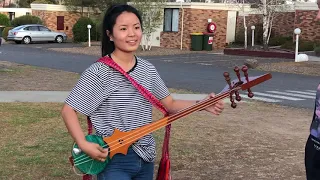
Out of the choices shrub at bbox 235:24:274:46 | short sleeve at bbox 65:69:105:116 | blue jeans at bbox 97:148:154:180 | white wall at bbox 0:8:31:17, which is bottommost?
shrub at bbox 235:24:274:46

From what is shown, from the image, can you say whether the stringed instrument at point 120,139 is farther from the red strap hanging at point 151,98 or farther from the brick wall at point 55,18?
the brick wall at point 55,18

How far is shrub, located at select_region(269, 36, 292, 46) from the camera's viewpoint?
34.5 meters

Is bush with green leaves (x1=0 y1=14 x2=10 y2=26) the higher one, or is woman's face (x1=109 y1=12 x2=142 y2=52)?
woman's face (x1=109 y1=12 x2=142 y2=52)

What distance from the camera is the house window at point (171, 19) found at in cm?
3359

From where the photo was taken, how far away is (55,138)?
7316 millimetres

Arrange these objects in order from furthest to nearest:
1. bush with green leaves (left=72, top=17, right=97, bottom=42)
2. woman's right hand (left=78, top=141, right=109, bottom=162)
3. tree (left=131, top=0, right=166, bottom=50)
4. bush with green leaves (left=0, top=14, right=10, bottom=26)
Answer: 1. bush with green leaves (left=0, top=14, right=10, bottom=26)
2. bush with green leaves (left=72, top=17, right=97, bottom=42)
3. tree (left=131, top=0, right=166, bottom=50)
4. woman's right hand (left=78, top=141, right=109, bottom=162)

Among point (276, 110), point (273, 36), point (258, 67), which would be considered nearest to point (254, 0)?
point (273, 36)

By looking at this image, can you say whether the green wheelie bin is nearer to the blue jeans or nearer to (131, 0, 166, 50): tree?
(131, 0, 166, 50): tree

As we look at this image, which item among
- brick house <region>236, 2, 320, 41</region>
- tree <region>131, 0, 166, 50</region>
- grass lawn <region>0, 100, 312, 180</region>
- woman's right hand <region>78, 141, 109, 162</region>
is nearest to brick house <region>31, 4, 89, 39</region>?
tree <region>131, 0, 166, 50</region>

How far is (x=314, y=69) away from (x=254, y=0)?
14162 millimetres

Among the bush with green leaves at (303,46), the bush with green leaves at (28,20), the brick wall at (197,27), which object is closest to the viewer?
the bush with green leaves at (303,46)

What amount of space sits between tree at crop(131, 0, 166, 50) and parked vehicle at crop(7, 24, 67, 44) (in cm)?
1012

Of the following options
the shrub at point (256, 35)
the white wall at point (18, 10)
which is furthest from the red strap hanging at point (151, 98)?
the white wall at point (18, 10)

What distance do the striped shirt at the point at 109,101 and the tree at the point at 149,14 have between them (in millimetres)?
27550
